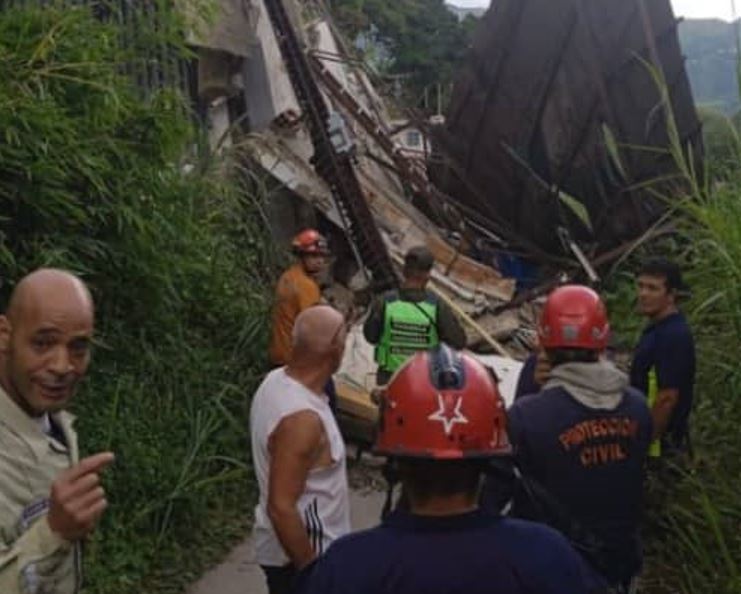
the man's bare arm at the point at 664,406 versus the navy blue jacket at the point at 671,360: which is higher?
the navy blue jacket at the point at 671,360

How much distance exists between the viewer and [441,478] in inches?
79.4

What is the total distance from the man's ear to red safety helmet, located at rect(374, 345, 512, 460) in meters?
0.77

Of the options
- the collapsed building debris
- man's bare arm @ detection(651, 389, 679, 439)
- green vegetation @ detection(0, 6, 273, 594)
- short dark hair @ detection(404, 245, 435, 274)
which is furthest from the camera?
the collapsed building debris

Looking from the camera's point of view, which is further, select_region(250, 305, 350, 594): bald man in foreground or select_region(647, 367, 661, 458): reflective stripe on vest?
select_region(647, 367, 661, 458): reflective stripe on vest

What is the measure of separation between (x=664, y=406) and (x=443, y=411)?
2483 mm

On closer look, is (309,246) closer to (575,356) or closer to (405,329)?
(405,329)

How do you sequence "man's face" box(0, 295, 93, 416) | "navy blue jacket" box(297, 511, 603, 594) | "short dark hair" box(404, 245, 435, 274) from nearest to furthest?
"navy blue jacket" box(297, 511, 603, 594)
"man's face" box(0, 295, 93, 416)
"short dark hair" box(404, 245, 435, 274)

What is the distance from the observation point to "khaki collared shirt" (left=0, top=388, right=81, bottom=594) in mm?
1947

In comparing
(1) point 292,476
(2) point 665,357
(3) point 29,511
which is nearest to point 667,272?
(2) point 665,357

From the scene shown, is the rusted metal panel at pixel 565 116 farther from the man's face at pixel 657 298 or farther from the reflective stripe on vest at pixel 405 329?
the man's face at pixel 657 298

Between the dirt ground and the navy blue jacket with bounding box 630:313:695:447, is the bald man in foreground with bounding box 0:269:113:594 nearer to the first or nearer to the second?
the navy blue jacket with bounding box 630:313:695:447

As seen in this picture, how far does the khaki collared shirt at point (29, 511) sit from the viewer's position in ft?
6.39

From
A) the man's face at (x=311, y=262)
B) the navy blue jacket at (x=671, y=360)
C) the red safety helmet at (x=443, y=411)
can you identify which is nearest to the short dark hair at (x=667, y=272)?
the navy blue jacket at (x=671, y=360)

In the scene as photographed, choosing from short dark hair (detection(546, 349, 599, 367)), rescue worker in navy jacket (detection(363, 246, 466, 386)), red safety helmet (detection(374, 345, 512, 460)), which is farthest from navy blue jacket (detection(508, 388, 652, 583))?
rescue worker in navy jacket (detection(363, 246, 466, 386))
